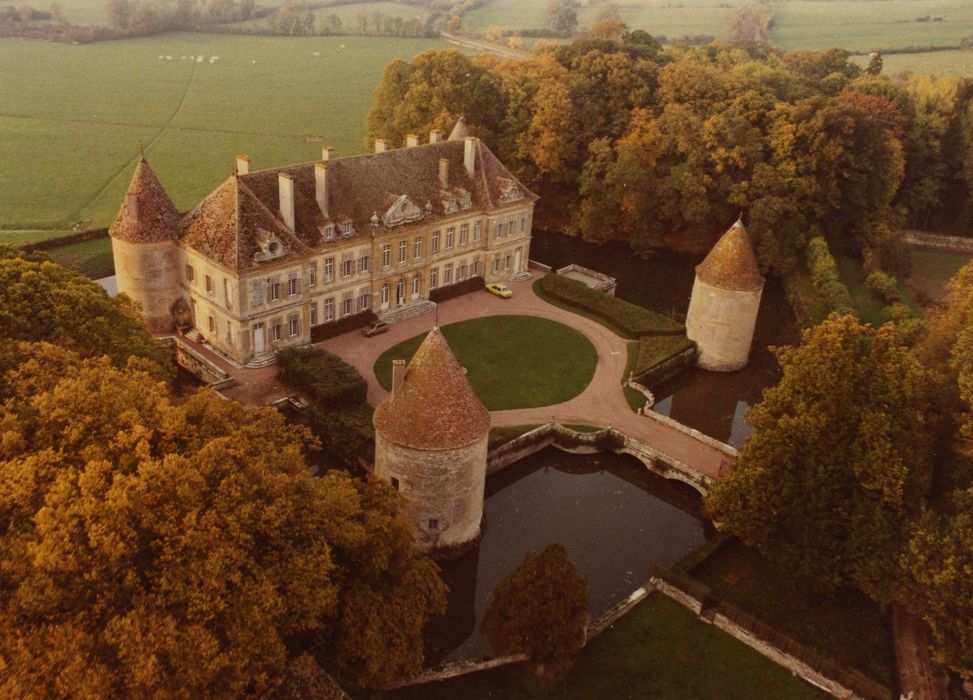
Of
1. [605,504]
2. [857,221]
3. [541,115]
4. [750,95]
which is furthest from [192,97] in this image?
[605,504]

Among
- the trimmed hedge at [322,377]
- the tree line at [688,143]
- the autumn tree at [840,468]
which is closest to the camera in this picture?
the autumn tree at [840,468]

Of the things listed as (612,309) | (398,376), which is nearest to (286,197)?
(398,376)

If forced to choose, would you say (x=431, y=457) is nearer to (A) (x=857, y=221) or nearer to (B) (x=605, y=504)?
(B) (x=605, y=504)

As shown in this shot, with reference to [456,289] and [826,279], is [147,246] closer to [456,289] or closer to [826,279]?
[456,289]

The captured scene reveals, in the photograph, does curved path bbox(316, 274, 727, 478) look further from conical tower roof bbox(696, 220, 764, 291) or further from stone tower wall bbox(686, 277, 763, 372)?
conical tower roof bbox(696, 220, 764, 291)

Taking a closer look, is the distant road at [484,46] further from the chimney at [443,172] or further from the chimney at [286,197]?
the chimney at [286,197]

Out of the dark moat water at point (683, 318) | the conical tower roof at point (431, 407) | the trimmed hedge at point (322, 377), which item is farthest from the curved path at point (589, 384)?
the conical tower roof at point (431, 407)
